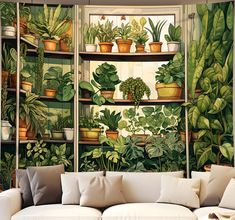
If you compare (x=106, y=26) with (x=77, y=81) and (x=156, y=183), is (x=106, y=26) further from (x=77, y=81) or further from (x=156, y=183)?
(x=156, y=183)

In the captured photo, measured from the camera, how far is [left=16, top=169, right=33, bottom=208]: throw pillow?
4539 mm

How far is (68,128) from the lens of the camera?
5.52m

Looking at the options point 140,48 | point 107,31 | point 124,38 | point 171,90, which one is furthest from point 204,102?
point 107,31

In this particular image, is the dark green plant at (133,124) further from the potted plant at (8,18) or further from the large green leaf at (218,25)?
the potted plant at (8,18)

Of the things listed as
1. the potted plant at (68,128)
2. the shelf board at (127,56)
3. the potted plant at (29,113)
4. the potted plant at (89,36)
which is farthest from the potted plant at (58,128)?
the potted plant at (89,36)

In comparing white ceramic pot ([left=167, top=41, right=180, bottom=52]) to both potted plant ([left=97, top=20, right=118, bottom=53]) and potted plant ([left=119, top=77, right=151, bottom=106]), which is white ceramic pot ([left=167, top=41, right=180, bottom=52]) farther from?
potted plant ([left=97, top=20, right=118, bottom=53])

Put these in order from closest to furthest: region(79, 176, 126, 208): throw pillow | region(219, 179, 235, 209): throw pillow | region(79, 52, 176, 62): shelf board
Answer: region(219, 179, 235, 209): throw pillow
region(79, 176, 126, 208): throw pillow
region(79, 52, 176, 62): shelf board

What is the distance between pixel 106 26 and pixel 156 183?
7.20 feet

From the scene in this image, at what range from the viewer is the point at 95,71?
5.58 m

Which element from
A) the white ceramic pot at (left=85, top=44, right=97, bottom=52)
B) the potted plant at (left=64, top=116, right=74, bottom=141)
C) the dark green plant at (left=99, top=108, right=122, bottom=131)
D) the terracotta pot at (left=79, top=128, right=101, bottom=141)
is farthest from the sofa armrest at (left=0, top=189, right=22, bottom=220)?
the white ceramic pot at (left=85, top=44, right=97, bottom=52)

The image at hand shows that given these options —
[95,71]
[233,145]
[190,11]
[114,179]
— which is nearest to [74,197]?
[114,179]

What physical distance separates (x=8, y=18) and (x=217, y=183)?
126 inches

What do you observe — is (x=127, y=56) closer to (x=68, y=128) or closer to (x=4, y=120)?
(x=68, y=128)

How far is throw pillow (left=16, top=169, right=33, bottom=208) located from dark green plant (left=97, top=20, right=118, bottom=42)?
6.76 ft
